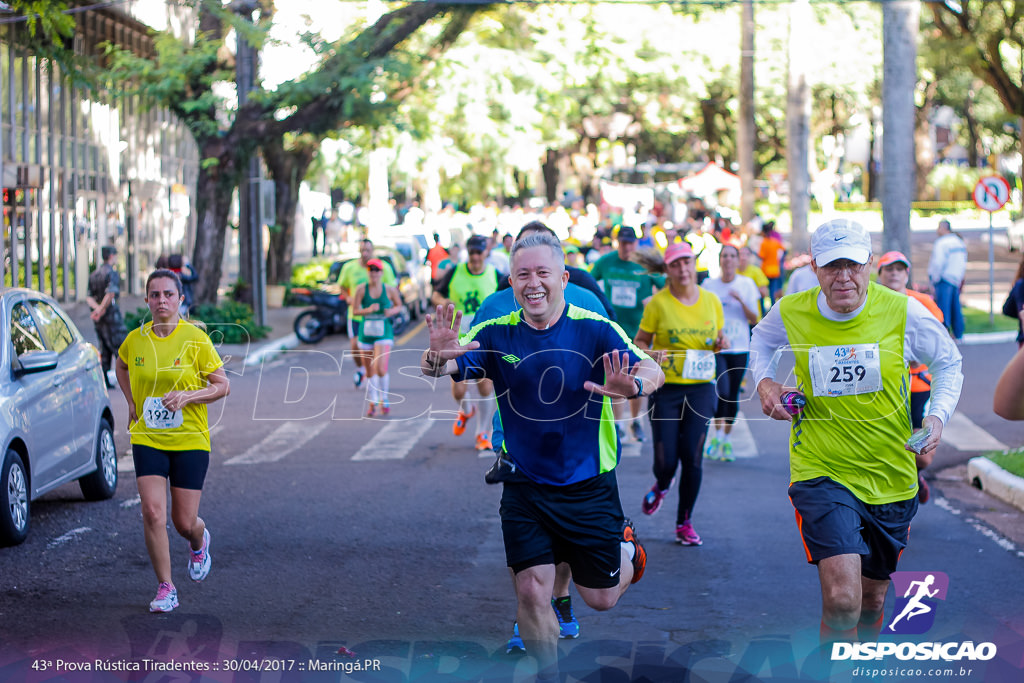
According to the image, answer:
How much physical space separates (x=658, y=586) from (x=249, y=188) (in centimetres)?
1966

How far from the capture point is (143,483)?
713 centimetres

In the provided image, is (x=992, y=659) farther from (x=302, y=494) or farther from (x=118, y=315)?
(x=118, y=315)

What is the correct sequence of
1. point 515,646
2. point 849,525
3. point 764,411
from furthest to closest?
point 515,646 < point 764,411 < point 849,525

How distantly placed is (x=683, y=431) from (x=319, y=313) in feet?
53.9

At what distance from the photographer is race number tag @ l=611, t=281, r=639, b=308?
12477 millimetres

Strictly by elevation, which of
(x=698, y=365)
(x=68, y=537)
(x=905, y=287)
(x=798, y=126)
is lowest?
(x=68, y=537)

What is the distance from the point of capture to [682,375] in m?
8.88

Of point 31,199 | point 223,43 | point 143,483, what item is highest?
point 223,43

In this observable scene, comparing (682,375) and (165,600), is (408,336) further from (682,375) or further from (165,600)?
(165,600)

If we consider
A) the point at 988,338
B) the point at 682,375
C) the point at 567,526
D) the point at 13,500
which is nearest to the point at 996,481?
the point at 682,375

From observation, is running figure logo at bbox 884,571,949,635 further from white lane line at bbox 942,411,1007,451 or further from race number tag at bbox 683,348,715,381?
white lane line at bbox 942,411,1007,451

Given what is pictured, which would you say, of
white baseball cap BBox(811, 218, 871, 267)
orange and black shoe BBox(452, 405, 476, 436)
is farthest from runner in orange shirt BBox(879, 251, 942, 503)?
orange and black shoe BBox(452, 405, 476, 436)

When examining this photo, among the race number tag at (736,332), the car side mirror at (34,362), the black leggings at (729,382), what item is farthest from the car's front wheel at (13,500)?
the race number tag at (736,332)

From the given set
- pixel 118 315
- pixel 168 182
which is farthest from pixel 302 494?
pixel 168 182
